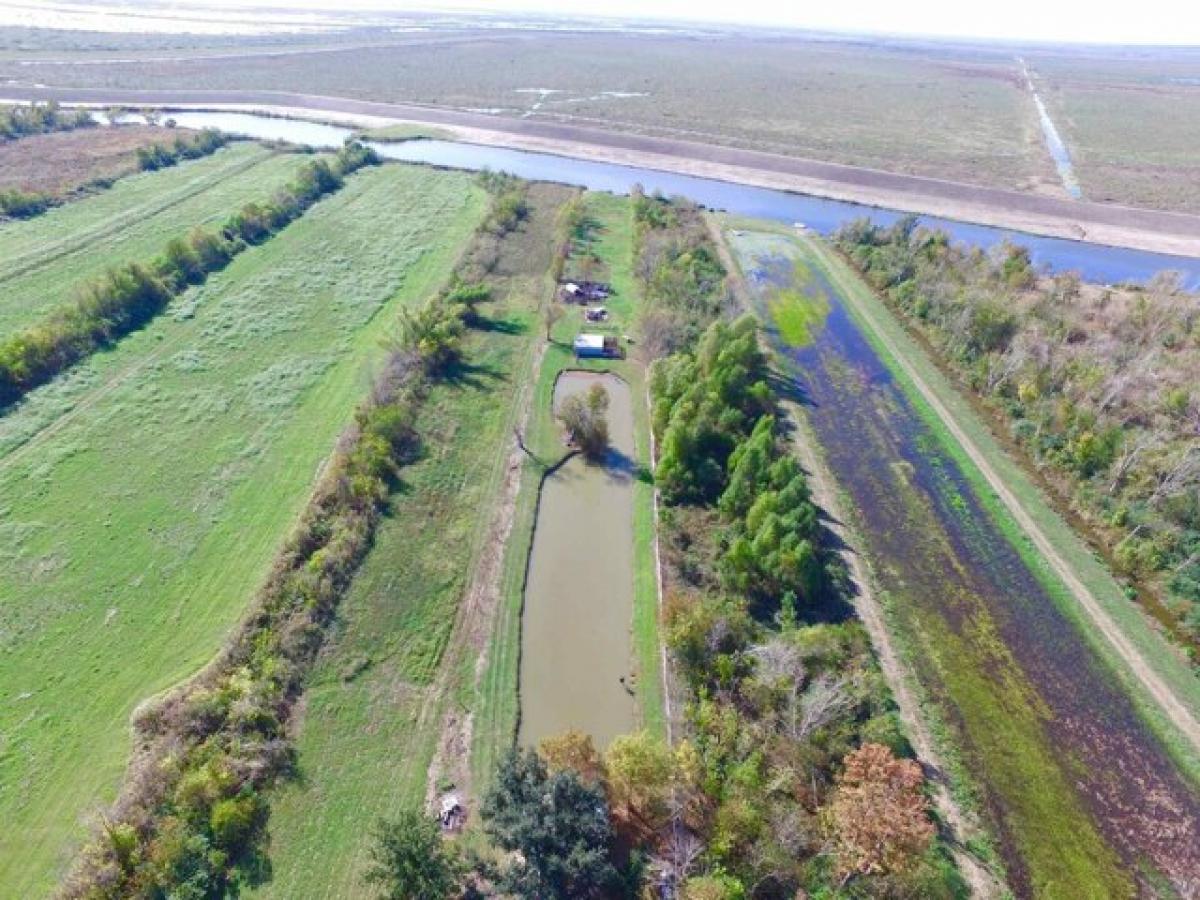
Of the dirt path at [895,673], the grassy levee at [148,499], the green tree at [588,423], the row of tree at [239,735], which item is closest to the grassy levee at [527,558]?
the green tree at [588,423]

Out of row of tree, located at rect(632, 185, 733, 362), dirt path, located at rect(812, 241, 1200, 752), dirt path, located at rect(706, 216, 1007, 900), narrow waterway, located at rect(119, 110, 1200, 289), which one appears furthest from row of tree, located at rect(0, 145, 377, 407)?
dirt path, located at rect(812, 241, 1200, 752)

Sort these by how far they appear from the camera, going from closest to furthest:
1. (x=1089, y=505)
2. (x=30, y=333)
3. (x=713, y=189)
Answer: (x=1089, y=505), (x=30, y=333), (x=713, y=189)

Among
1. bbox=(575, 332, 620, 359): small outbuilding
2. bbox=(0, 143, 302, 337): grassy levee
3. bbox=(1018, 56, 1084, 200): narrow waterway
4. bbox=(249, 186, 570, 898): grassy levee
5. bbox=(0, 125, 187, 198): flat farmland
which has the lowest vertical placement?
bbox=(249, 186, 570, 898): grassy levee

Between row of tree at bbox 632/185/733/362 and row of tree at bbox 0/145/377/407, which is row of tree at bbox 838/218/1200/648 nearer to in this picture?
row of tree at bbox 632/185/733/362

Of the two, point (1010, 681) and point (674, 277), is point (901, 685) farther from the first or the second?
point (674, 277)

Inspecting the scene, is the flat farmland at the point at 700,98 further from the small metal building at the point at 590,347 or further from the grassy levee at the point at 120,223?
the small metal building at the point at 590,347

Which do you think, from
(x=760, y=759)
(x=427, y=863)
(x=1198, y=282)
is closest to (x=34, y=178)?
(x=427, y=863)

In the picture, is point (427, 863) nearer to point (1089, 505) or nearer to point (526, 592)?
point (526, 592)
